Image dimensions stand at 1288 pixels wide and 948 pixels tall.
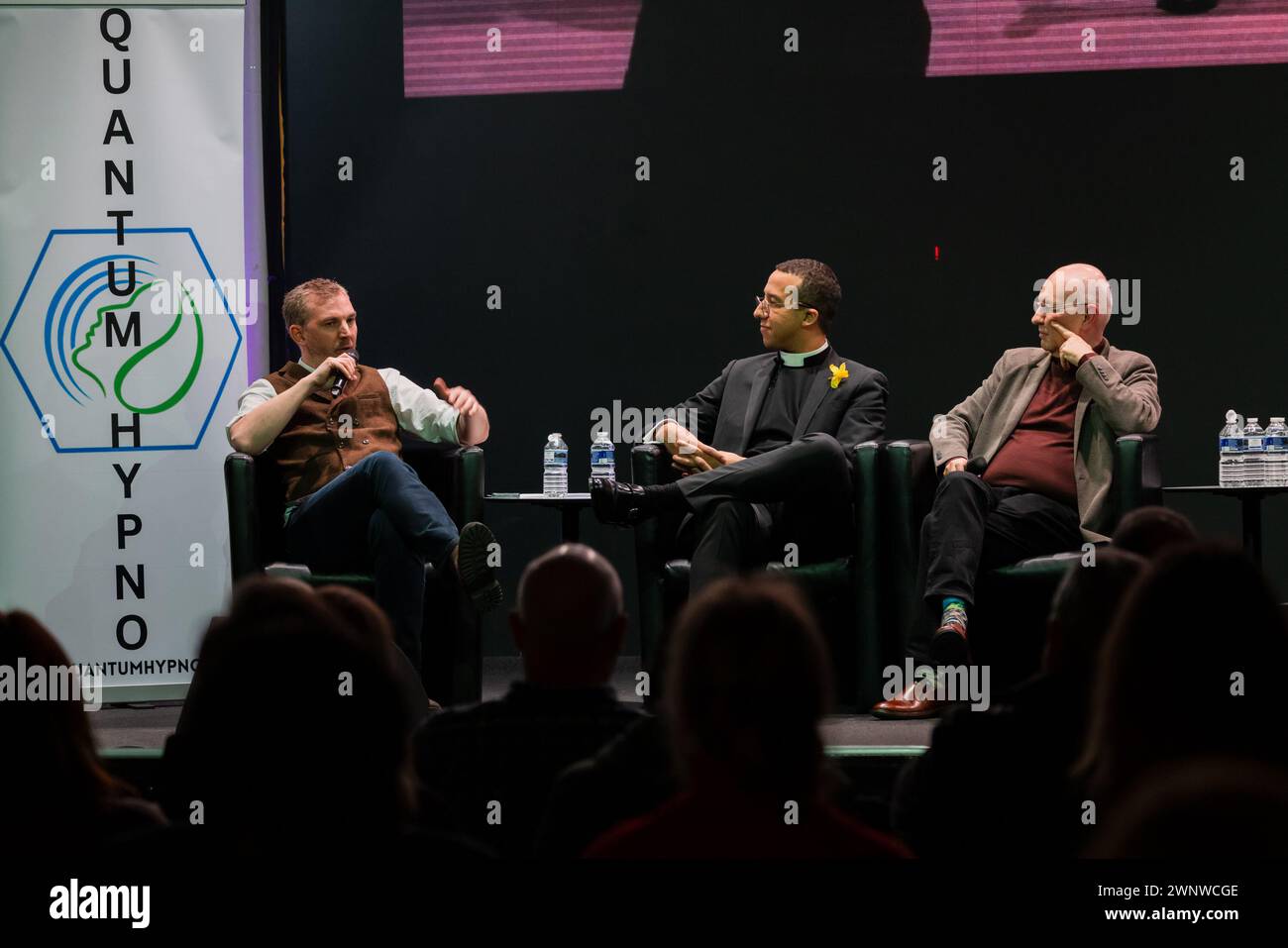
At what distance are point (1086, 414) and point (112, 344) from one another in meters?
3.06

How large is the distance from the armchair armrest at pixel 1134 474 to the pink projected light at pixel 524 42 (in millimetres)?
2418

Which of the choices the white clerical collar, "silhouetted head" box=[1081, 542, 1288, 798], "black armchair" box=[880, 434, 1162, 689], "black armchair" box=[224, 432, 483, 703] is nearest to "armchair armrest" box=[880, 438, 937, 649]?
"black armchair" box=[880, 434, 1162, 689]

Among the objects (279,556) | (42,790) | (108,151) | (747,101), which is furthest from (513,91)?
(42,790)

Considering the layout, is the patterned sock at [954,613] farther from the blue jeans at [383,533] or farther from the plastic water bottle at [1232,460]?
the blue jeans at [383,533]

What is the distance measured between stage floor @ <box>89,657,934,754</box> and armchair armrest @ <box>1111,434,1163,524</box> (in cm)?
84

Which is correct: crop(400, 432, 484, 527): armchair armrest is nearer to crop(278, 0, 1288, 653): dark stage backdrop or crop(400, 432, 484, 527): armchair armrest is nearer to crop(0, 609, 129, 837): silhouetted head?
crop(278, 0, 1288, 653): dark stage backdrop

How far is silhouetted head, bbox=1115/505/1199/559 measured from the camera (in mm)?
2154

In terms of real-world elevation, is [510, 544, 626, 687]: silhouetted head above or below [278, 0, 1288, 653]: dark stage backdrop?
below

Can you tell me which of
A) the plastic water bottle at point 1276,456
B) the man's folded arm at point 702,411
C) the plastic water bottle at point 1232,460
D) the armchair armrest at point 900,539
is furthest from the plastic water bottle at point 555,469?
the plastic water bottle at point 1276,456

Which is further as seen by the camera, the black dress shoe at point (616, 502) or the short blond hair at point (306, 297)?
the short blond hair at point (306, 297)

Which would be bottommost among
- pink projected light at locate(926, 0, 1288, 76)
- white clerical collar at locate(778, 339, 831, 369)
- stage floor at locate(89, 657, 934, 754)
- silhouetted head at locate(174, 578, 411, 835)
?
stage floor at locate(89, 657, 934, 754)

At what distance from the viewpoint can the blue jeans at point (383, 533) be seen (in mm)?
3838

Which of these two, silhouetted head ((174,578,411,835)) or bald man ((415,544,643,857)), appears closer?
silhouetted head ((174,578,411,835))
